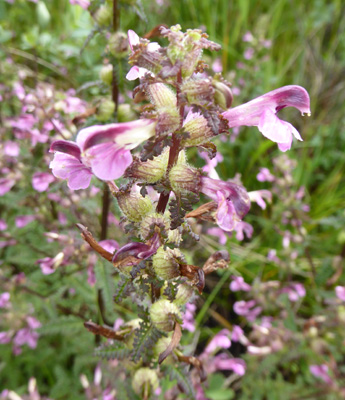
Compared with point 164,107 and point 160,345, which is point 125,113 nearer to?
point 164,107

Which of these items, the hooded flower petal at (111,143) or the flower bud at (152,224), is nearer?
the hooded flower petal at (111,143)

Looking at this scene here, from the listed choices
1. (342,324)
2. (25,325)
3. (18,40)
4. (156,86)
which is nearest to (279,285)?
(342,324)

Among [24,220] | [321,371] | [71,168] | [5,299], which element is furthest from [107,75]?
[321,371]

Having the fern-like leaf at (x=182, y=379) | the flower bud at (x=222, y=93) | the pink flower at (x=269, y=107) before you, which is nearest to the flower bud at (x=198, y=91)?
the flower bud at (x=222, y=93)

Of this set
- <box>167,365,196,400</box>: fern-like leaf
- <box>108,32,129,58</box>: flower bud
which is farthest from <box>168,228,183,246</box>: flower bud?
<box>108,32,129,58</box>: flower bud

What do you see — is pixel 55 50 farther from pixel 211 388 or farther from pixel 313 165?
pixel 211 388

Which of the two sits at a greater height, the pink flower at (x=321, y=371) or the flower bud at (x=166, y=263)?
the flower bud at (x=166, y=263)

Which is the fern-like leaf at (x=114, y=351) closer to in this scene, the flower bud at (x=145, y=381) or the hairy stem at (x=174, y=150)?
the flower bud at (x=145, y=381)
